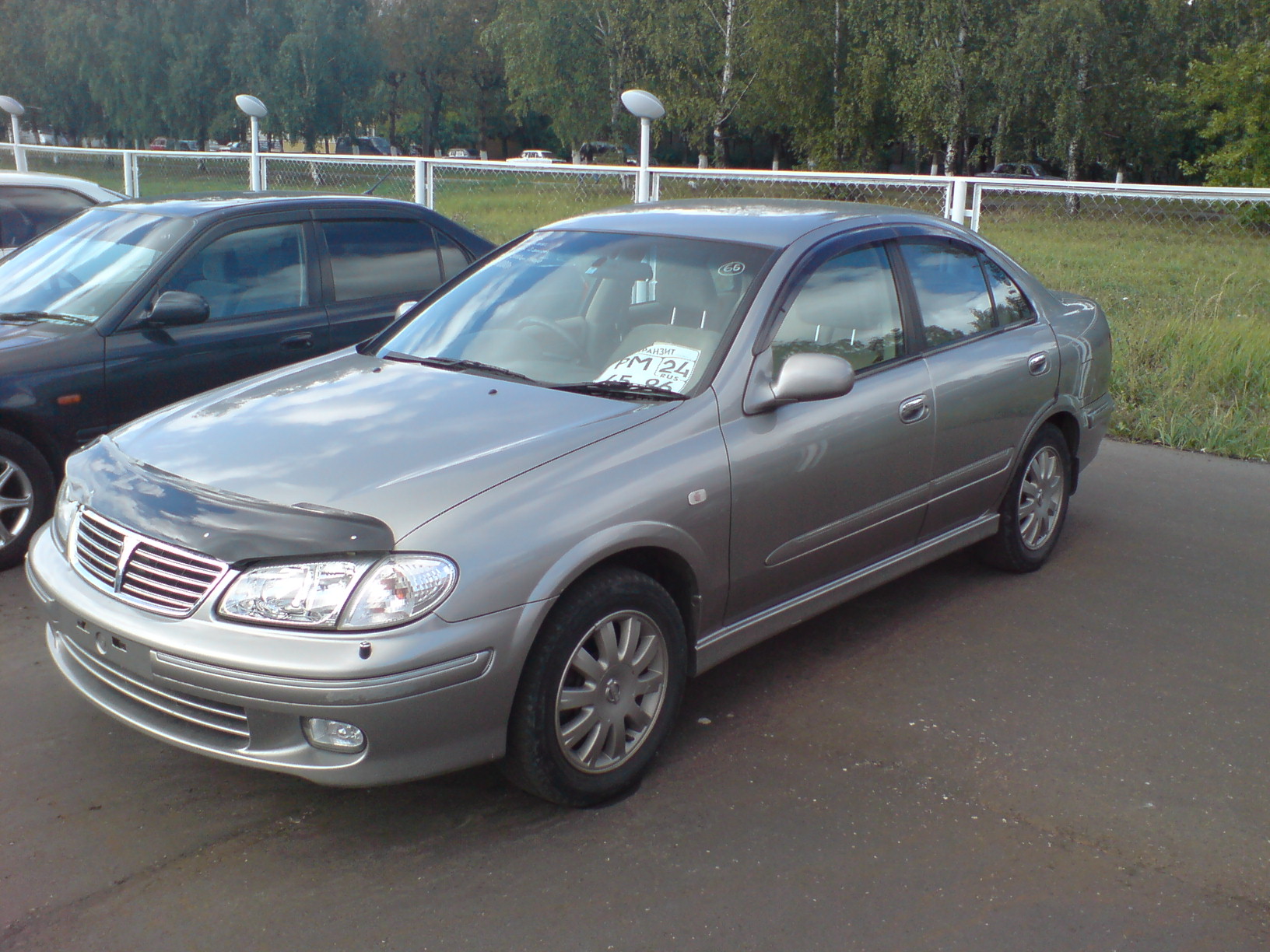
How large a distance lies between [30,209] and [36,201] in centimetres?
7

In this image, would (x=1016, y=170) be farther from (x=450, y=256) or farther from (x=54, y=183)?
(x=450, y=256)

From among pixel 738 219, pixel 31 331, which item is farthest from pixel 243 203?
pixel 738 219

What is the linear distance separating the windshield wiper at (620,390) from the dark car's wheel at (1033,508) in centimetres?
208

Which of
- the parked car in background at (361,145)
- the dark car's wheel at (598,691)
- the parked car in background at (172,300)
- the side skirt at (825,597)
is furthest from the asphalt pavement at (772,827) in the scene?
the parked car in background at (361,145)

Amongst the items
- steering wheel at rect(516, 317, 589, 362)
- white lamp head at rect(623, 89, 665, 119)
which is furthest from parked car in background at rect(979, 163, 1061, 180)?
steering wheel at rect(516, 317, 589, 362)

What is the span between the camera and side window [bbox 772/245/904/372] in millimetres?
4082

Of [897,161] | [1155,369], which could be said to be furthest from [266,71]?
[1155,369]

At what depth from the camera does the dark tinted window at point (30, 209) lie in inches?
322

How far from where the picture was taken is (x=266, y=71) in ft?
173

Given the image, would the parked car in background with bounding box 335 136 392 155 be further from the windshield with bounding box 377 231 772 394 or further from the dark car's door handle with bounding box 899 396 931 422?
the dark car's door handle with bounding box 899 396 931 422

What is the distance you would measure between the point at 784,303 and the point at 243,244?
3268 millimetres

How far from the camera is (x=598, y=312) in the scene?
166 inches

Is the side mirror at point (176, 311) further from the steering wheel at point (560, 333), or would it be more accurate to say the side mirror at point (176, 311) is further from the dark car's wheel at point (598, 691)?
the dark car's wheel at point (598, 691)

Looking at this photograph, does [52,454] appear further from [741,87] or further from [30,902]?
[741,87]
